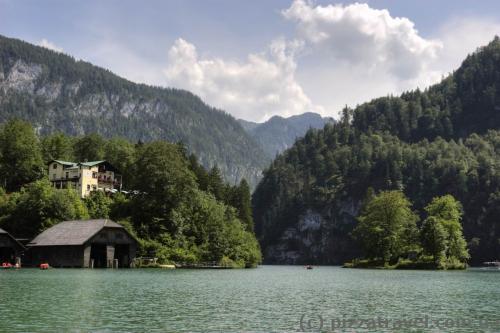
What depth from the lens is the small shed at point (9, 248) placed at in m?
95.1

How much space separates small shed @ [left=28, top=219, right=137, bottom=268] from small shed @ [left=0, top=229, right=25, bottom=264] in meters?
2.84

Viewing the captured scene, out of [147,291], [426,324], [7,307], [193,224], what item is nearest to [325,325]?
[426,324]

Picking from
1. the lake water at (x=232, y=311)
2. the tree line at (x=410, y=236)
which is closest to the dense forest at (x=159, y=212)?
the tree line at (x=410, y=236)

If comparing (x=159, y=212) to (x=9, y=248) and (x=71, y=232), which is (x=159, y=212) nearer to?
(x=71, y=232)

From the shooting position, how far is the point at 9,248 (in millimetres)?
100812

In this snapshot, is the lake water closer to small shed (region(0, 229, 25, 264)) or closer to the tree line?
small shed (region(0, 229, 25, 264))

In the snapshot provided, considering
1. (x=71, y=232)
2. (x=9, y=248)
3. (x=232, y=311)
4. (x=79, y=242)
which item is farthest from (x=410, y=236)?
(x=232, y=311)

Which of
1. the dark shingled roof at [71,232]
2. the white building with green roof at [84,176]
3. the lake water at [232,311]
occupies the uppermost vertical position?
the white building with green roof at [84,176]

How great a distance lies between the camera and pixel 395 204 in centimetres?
13288

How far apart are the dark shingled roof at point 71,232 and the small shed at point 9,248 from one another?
290cm

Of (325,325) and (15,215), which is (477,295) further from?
(15,215)

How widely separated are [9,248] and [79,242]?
13.6 meters

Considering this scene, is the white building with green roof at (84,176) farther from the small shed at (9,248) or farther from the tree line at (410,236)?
the tree line at (410,236)

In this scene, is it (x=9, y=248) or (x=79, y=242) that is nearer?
(x=79, y=242)
